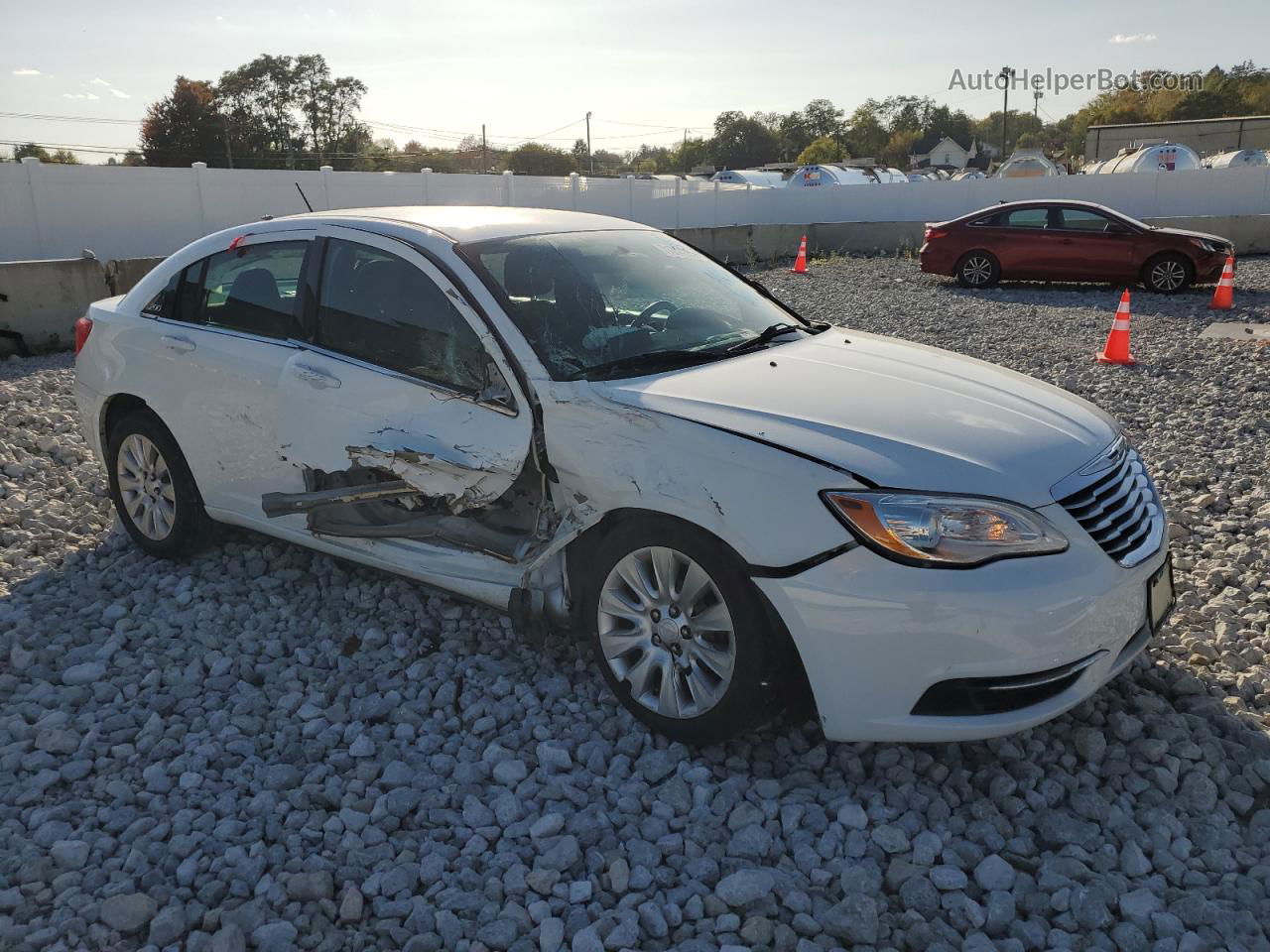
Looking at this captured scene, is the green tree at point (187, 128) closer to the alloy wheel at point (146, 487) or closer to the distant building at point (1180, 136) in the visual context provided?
the distant building at point (1180, 136)

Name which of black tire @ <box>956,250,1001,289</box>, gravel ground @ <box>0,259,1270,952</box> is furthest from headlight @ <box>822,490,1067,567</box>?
black tire @ <box>956,250,1001,289</box>

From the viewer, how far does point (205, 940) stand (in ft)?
8.44

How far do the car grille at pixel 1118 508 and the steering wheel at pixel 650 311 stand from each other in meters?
1.66

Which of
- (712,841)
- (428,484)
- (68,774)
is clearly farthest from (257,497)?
(712,841)

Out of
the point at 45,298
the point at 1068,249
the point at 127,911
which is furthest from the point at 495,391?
the point at 1068,249

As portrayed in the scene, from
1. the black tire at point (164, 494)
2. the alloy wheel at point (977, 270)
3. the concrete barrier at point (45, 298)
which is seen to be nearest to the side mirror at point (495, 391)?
the black tire at point (164, 494)

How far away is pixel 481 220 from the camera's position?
167 inches

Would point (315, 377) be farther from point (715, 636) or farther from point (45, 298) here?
point (45, 298)

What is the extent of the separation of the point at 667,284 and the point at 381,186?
1954cm

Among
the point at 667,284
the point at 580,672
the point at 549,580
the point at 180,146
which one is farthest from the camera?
the point at 180,146

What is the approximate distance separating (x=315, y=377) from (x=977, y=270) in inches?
575

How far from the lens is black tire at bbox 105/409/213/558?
4.77 m

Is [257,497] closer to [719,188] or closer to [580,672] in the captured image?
[580,672]

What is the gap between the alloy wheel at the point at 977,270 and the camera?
1655 cm
